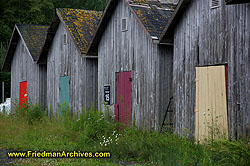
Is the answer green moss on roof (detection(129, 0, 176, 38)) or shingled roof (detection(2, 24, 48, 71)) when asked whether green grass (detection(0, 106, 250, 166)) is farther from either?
shingled roof (detection(2, 24, 48, 71))

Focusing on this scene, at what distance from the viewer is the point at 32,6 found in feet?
138

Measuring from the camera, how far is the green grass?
8.05m

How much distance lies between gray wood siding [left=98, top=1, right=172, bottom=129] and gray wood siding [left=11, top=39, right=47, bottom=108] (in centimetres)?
698

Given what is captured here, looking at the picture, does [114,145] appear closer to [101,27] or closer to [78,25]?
[101,27]

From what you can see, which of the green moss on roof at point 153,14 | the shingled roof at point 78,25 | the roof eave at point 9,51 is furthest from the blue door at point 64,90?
the roof eave at point 9,51

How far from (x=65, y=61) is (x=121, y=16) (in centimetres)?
510

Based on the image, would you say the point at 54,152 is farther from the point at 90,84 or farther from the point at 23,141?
the point at 90,84

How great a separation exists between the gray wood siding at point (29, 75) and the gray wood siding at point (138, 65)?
6.98 metres

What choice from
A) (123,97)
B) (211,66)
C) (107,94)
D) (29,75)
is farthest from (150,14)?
(29,75)

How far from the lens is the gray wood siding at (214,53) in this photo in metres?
10.7

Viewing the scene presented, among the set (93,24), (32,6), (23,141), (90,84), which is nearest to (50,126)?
(23,141)

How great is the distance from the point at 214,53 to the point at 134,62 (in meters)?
4.23

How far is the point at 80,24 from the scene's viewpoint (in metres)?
19.5

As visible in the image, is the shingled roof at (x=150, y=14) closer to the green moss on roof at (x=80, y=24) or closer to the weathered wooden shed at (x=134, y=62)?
the weathered wooden shed at (x=134, y=62)
